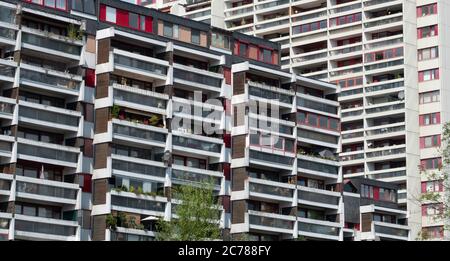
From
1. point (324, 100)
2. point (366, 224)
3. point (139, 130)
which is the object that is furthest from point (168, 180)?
point (366, 224)

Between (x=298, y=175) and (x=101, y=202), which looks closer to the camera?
(x=101, y=202)

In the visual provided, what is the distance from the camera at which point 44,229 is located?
103 meters

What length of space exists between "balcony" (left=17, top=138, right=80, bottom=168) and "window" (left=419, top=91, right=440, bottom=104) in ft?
237

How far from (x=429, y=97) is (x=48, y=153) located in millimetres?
76273

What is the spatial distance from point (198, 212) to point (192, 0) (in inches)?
3347

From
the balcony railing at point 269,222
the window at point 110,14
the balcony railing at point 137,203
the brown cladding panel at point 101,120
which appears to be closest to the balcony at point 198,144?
the balcony railing at point 137,203

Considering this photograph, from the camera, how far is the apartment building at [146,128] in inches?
4124

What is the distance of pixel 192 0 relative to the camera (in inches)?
7195

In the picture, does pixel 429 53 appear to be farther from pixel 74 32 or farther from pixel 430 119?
pixel 74 32

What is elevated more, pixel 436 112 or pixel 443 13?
pixel 443 13

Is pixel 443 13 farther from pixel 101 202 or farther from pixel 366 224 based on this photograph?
pixel 101 202

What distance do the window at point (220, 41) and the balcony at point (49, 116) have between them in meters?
26.0

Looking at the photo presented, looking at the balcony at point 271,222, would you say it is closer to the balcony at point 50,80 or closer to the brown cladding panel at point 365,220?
the brown cladding panel at point 365,220

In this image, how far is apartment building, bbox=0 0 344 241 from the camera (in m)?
105
